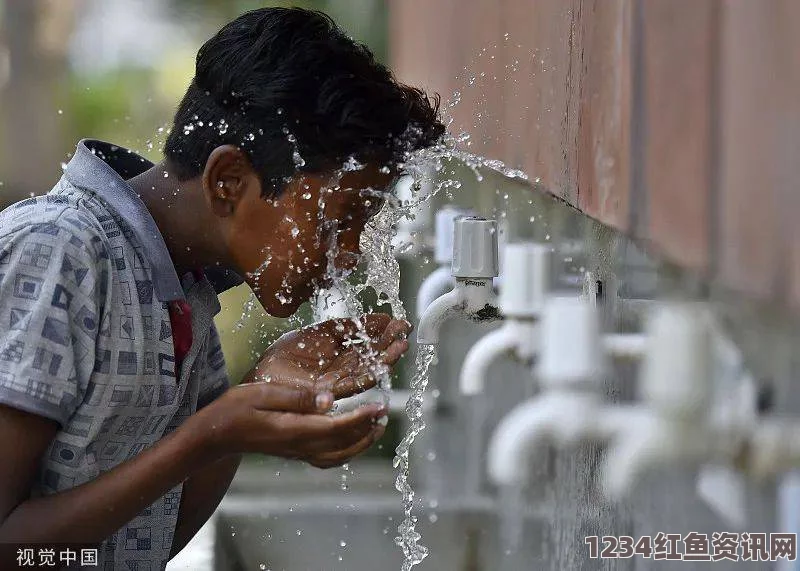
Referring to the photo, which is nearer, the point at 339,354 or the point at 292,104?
the point at 292,104

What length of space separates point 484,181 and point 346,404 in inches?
18.1

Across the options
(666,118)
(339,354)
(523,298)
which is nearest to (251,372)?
(339,354)

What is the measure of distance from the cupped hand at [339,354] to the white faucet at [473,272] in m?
0.07

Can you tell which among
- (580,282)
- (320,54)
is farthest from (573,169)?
(320,54)

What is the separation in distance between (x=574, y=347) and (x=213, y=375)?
719mm

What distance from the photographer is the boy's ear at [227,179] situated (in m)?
0.94

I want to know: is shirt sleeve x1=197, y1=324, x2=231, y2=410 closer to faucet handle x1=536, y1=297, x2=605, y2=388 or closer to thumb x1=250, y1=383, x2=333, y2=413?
thumb x1=250, y1=383, x2=333, y2=413

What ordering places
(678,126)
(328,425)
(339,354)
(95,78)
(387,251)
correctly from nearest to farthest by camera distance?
(678,126) < (328,425) < (339,354) < (387,251) < (95,78)

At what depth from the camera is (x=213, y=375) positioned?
119 cm

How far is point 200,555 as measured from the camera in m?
1.57

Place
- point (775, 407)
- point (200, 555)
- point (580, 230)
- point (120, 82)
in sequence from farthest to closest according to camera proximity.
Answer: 1. point (120, 82)
2. point (200, 555)
3. point (580, 230)
4. point (775, 407)

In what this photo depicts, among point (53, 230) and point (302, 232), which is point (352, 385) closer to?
point (302, 232)

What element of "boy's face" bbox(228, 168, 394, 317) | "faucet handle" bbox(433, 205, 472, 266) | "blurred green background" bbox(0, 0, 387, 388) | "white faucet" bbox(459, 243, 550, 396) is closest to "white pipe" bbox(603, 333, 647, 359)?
"white faucet" bbox(459, 243, 550, 396)

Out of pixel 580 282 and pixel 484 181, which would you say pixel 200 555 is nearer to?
pixel 484 181
